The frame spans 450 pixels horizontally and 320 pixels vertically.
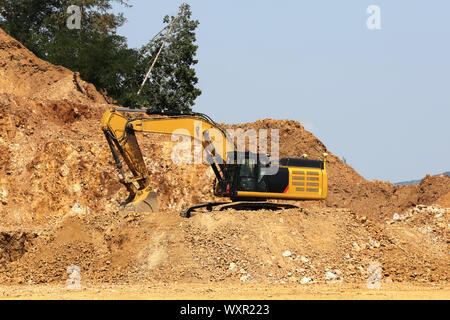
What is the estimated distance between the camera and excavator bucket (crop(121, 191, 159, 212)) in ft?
57.6

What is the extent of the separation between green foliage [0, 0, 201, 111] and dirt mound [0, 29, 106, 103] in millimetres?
2747

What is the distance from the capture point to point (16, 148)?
80.5ft

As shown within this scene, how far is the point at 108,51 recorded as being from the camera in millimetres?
33938

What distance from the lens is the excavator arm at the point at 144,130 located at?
17.2 metres

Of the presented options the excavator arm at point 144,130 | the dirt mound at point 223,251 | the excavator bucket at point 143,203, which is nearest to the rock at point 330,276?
the dirt mound at point 223,251

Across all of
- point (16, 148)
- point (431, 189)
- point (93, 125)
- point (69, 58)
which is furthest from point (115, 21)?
point (431, 189)

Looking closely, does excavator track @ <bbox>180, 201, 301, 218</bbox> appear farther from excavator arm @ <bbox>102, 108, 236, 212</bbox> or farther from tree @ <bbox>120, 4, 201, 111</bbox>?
tree @ <bbox>120, 4, 201, 111</bbox>

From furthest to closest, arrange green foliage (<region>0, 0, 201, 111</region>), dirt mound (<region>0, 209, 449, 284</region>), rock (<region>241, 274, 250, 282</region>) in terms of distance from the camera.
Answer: green foliage (<region>0, 0, 201, 111</region>)
dirt mound (<region>0, 209, 449, 284</region>)
rock (<region>241, 274, 250, 282</region>)

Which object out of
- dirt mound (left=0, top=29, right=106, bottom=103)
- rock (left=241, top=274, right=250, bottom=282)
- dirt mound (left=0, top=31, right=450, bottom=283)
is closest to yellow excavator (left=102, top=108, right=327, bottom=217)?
dirt mound (left=0, top=31, right=450, bottom=283)

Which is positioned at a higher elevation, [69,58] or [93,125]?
[69,58]

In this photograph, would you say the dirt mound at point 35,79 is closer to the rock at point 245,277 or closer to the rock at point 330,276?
the rock at point 245,277

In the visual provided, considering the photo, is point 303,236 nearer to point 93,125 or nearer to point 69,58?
point 93,125

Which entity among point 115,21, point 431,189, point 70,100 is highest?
point 115,21

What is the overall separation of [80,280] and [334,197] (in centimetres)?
1773
